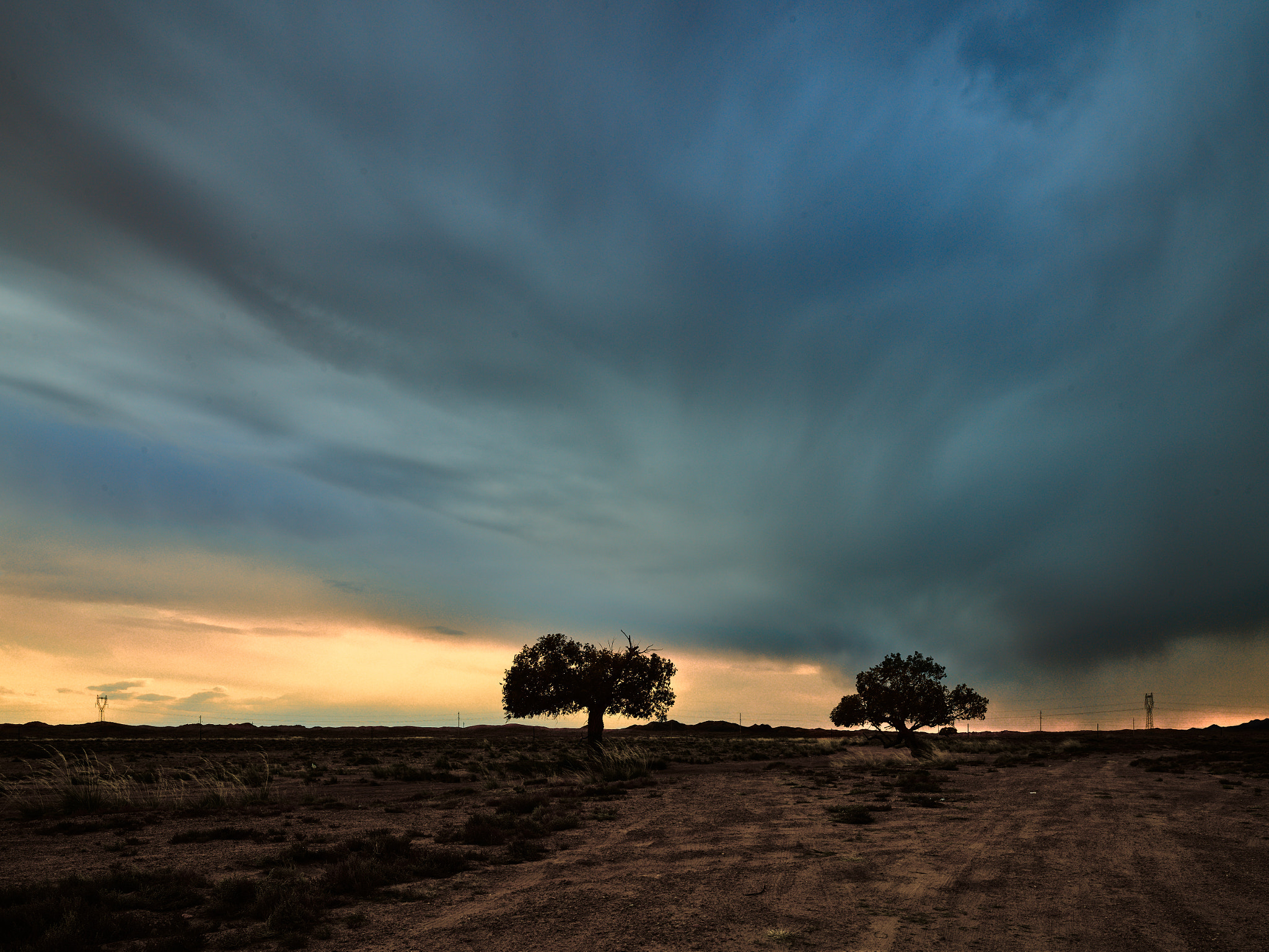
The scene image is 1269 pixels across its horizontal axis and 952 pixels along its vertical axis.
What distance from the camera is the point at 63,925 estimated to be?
27.9ft

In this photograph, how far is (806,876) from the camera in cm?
1182

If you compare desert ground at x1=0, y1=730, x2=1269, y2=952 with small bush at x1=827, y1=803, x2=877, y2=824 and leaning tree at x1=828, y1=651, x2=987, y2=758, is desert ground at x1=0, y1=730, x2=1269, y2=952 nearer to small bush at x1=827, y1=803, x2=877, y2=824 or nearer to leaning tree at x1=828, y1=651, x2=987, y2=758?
small bush at x1=827, y1=803, x2=877, y2=824

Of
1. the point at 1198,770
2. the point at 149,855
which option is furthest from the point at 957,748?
the point at 149,855

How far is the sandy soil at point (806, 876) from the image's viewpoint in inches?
344

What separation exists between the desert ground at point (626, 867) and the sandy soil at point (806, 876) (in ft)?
0.22

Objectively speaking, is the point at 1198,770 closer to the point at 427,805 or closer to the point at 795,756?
the point at 795,756

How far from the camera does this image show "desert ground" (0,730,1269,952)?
8766 mm

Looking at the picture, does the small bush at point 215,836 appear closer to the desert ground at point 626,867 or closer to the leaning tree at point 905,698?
the desert ground at point 626,867

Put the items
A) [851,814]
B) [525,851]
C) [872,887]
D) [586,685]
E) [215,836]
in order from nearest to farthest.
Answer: [872,887], [525,851], [215,836], [851,814], [586,685]

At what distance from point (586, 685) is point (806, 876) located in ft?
109

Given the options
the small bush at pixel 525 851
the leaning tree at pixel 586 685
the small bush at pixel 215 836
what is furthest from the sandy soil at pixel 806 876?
the leaning tree at pixel 586 685

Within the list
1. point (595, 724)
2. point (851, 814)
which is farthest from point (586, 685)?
point (851, 814)

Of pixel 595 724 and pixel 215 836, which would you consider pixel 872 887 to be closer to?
pixel 215 836

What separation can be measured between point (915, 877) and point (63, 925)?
12100 millimetres
